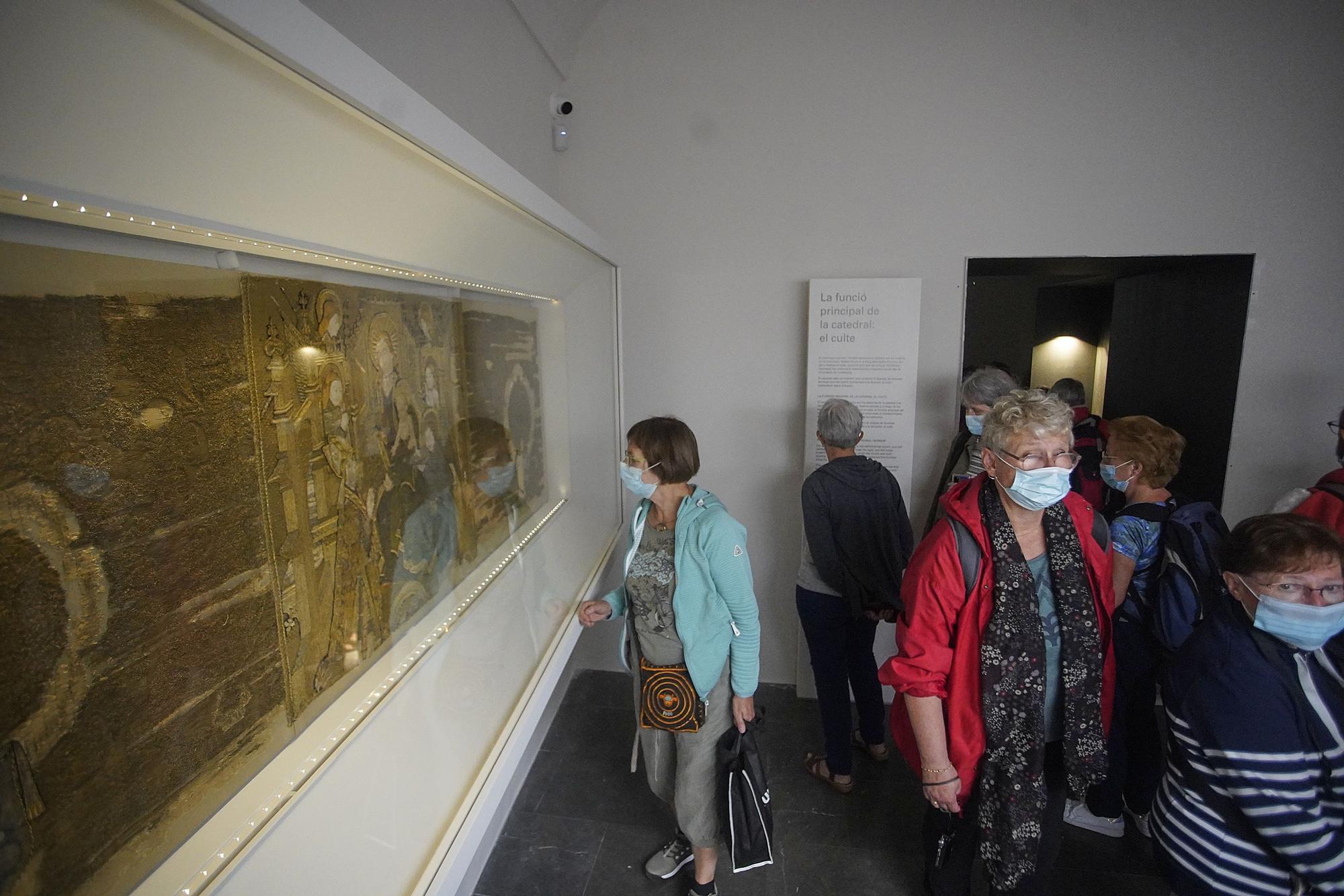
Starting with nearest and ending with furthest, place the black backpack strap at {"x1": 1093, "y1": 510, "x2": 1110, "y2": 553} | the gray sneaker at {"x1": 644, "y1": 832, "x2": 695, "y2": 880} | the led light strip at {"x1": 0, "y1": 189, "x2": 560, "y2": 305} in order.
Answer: the led light strip at {"x1": 0, "y1": 189, "x2": 560, "y2": 305} → the black backpack strap at {"x1": 1093, "y1": 510, "x2": 1110, "y2": 553} → the gray sneaker at {"x1": 644, "y1": 832, "x2": 695, "y2": 880}

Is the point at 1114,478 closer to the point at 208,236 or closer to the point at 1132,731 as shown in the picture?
the point at 1132,731

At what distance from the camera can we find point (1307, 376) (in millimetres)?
3389

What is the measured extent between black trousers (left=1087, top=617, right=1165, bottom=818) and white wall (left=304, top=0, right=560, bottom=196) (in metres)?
3.54

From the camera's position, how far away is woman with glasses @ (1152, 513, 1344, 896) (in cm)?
158

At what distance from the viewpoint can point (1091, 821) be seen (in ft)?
9.90

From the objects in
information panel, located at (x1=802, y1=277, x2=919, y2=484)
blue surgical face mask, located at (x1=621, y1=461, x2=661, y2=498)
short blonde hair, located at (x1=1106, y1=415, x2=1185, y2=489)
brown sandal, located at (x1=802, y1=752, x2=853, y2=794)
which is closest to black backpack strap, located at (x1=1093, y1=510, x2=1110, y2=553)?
short blonde hair, located at (x1=1106, y1=415, x2=1185, y2=489)

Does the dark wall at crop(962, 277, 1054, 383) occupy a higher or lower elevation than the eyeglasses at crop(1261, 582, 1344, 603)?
higher

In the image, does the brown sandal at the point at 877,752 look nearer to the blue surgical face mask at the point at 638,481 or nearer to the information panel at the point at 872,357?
the information panel at the point at 872,357

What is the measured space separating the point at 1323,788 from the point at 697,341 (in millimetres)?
3204

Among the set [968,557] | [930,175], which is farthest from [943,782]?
[930,175]

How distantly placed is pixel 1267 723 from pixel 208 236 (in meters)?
2.54

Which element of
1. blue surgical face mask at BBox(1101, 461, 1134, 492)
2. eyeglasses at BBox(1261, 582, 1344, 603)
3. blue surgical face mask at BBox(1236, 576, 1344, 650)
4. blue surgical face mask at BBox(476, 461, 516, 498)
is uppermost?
blue surgical face mask at BBox(476, 461, 516, 498)

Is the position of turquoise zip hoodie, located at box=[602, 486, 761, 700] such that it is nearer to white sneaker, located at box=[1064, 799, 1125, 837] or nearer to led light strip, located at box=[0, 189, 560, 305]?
led light strip, located at box=[0, 189, 560, 305]

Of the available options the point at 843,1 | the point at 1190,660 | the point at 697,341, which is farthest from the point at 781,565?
the point at 843,1
